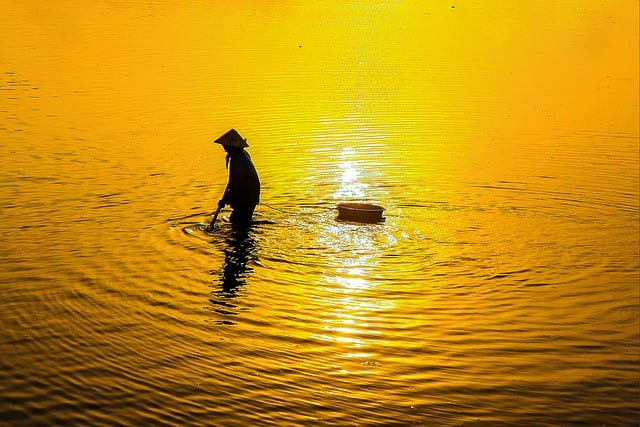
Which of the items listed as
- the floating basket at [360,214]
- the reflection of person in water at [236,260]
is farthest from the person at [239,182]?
the floating basket at [360,214]

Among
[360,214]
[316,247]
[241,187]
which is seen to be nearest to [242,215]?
[241,187]

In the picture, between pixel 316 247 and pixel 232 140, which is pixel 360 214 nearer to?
pixel 316 247

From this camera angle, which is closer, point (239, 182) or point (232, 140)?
point (232, 140)

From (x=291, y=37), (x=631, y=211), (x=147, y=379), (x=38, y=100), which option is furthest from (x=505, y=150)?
(x=291, y=37)

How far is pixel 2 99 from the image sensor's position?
18719 mm

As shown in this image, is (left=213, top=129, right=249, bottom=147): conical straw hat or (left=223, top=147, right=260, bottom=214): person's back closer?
(left=213, top=129, right=249, bottom=147): conical straw hat

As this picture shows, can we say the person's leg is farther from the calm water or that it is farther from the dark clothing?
the calm water

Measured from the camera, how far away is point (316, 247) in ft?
36.4

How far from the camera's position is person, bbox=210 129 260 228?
11445 mm

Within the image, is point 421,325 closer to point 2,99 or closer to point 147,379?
point 147,379

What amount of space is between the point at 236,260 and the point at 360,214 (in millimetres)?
1996

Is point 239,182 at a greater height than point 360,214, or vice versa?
point 239,182

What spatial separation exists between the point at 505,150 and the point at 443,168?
1.95 metres

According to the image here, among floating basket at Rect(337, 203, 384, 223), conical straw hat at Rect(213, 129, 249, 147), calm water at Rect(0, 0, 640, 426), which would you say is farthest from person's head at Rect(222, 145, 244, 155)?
floating basket at Rect(337, 203, 384, 223)
